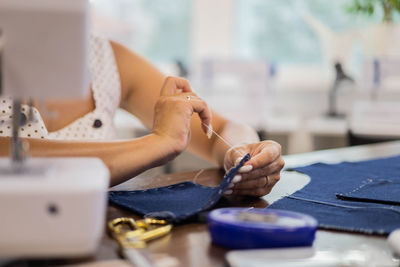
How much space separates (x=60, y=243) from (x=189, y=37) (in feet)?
10.8

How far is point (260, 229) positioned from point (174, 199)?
301 millimetres

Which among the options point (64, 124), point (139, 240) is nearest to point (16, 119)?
point (139, 240)

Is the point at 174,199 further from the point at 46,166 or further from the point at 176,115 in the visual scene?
the point at 46,166

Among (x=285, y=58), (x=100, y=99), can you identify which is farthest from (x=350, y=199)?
(x=285, y=58)

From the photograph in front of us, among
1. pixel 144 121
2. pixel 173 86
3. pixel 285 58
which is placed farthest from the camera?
pixel 285 58

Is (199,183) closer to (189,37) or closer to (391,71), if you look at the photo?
(391,71)

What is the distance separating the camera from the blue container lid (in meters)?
0.69

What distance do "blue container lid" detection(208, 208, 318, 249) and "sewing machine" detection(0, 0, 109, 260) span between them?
0.51 feet

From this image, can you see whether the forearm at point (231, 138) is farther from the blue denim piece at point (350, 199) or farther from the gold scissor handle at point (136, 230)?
the gold scissor handle at point (136, 230)

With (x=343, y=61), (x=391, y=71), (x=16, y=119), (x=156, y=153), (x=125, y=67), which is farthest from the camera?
(x=343, y=61)

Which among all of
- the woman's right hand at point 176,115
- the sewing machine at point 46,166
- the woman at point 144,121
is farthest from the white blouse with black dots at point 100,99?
the sewing machine at point 46,166

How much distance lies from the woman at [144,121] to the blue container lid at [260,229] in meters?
0.22

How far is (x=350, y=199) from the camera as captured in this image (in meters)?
0.99

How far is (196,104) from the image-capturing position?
3.44ft
